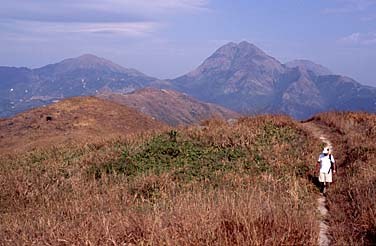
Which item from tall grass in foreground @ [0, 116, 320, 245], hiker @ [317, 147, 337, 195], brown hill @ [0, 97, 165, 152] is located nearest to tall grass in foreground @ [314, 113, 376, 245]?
hiker @ [317, 147, 337, 195]

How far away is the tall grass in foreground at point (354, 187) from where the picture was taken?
703cm

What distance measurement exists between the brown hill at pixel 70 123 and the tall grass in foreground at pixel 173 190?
840 centimetres

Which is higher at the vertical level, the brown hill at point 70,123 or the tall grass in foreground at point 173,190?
the tall grass in foreground at point 173,190

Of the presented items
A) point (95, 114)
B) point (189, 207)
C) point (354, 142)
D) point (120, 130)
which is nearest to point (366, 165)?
point (354, 142)

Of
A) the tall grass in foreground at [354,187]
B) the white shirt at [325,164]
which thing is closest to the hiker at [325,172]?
the white shirt at [325,164]

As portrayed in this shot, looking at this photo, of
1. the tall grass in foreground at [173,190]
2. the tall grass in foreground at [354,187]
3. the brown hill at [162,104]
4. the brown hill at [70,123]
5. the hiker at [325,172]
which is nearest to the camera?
the tall grass in foreground at [173,190]

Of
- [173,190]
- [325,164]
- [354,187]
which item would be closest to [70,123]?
[173,190]

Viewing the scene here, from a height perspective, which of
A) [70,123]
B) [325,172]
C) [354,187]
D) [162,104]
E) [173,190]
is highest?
[354,187]

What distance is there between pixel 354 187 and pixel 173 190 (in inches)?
172

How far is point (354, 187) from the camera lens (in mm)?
9898

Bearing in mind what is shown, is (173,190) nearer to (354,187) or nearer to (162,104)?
(354,187)

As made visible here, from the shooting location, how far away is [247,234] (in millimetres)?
5680

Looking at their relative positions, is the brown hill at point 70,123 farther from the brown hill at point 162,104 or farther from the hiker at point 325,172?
the brown hill at point 162,104

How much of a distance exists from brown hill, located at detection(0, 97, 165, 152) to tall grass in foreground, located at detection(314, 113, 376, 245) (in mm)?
15037
